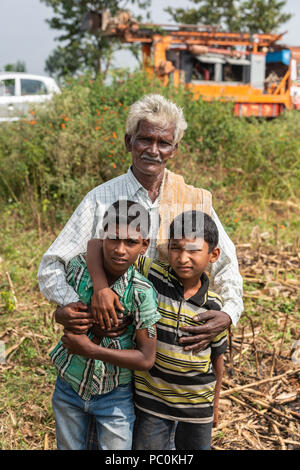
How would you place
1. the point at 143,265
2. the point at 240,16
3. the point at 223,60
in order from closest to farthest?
the point at 143,265 → the point at 223,60 → the point at 240,16

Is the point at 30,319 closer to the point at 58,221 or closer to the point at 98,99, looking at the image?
the point at 58,221

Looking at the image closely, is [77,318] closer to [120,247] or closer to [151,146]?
[120,247]

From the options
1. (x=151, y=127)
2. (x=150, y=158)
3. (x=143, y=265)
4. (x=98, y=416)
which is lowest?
(x=98, y=416)

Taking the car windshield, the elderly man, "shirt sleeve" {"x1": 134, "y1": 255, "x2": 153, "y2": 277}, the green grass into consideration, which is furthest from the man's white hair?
the car windshield

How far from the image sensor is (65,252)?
2064 millimetres

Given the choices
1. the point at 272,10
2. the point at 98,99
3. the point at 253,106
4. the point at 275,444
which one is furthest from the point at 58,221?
the point at 272,10

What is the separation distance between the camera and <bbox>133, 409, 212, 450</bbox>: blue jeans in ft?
6.26

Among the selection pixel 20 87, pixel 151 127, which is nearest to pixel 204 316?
pixel 151 127

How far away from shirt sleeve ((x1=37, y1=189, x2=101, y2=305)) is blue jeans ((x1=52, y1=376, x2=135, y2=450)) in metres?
0.35

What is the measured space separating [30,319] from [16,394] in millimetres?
932

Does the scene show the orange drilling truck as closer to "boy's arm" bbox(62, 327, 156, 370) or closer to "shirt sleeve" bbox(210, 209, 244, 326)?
"shirt sleeve" bbox(210, 209, 244, 326)

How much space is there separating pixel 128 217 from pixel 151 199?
528 millimetres
